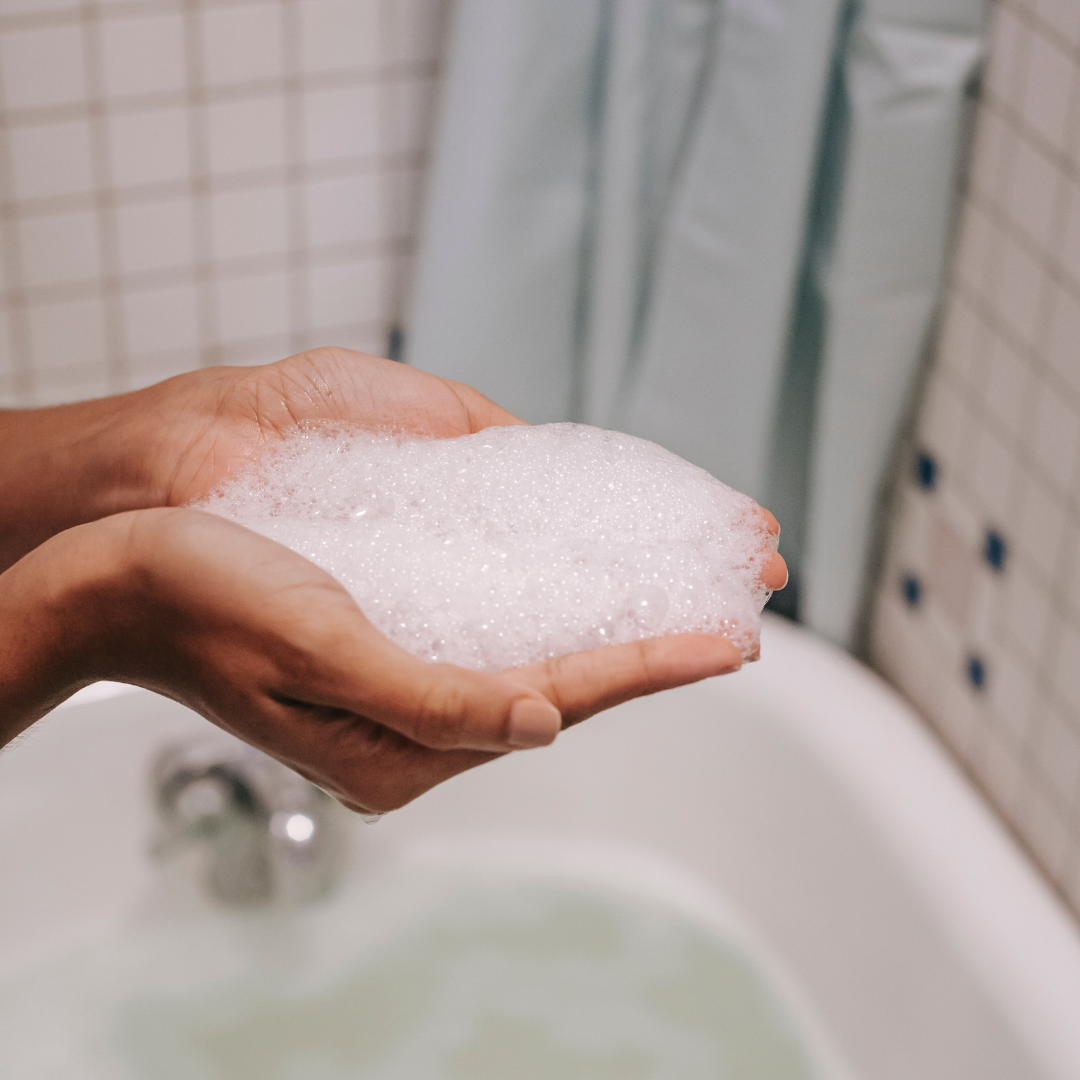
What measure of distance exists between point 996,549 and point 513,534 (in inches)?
24.2

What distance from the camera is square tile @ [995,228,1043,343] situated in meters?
1.15

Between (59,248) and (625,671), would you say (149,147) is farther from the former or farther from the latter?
(625,671)

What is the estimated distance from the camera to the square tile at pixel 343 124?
4.81ft

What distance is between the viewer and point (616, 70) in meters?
1.27

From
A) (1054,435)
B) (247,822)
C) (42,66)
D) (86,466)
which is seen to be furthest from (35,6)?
(1054,435)

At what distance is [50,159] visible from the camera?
1.39m

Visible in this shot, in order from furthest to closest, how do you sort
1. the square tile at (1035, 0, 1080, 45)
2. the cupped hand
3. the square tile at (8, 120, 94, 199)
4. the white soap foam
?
the square tile at (8, 120, 94, 199) < the square tile at (1035, 0, 1080, 45) < the cupped hand < the white soap foam

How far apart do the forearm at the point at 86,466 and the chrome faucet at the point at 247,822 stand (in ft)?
1.32

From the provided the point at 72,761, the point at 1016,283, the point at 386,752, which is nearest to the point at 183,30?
the point at 72,761

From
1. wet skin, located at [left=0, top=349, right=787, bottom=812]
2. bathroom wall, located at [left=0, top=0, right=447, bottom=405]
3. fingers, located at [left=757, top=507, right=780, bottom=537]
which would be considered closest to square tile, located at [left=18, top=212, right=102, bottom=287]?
bathroom wall, located at [left=0, top=0, right=447, bottom=405]

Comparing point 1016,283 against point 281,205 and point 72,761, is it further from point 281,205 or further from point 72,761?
point 72,761

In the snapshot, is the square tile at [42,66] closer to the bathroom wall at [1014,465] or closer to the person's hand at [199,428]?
the person's hand at [199,428]

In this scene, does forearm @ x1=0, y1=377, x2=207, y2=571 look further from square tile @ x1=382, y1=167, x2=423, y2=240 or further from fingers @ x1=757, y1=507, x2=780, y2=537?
square tile @ x1=382, y1=167, x2=423, y2=240

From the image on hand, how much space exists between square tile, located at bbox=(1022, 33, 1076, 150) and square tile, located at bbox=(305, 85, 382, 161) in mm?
702
